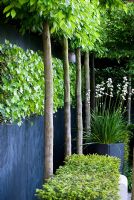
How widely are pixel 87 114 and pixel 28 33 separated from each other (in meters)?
2.54

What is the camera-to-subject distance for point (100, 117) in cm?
664

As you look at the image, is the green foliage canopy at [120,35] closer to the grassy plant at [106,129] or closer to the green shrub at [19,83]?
the grassy plant at [106,129]

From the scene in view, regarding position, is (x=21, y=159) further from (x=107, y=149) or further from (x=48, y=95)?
(x=107, y=149)

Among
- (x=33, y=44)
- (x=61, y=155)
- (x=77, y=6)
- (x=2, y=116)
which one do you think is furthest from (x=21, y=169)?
(x=61, y=155)

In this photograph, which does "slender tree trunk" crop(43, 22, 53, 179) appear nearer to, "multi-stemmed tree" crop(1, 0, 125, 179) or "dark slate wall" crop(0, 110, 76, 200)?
"multi-stemmed tree" crop(1, 0, 125, 179)

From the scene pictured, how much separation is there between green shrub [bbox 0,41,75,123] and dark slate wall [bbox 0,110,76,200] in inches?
6.3

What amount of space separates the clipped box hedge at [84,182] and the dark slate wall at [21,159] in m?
0.45

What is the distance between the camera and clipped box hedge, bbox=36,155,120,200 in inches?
122

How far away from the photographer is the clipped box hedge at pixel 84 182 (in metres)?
3.09

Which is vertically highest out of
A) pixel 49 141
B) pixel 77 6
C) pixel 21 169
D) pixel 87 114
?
pixel 77 6

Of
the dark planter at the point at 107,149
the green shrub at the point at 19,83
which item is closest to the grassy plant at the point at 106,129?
the dark planter at the point at 107,149

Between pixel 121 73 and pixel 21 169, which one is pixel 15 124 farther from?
pixel 121 73

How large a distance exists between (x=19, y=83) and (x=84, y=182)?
1.12 meters

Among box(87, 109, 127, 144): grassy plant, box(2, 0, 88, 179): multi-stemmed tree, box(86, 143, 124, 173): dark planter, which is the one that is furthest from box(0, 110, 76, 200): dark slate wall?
box(87, 109, 127, 144): grassy plant
